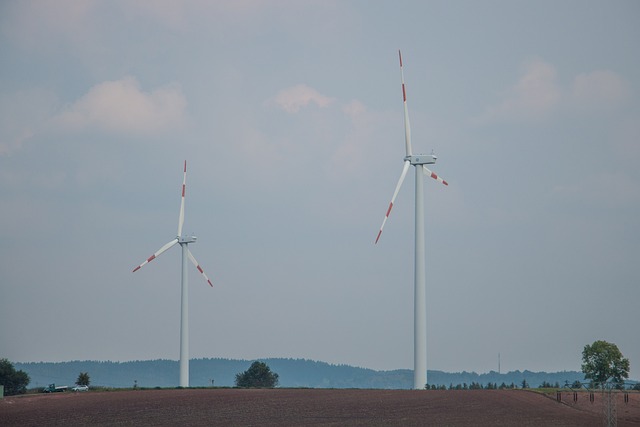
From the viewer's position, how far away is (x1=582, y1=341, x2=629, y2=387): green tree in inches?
6422

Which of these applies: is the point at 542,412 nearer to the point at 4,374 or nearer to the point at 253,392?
the point at 253,392

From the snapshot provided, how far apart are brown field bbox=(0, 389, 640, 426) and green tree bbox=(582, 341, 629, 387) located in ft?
152

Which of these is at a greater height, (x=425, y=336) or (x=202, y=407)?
(x=425, y=336)

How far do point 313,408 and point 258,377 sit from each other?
9229cm

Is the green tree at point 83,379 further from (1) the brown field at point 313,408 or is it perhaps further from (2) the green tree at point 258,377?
(2) the green tree at point 258,377

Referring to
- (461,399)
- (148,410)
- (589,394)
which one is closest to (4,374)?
(148,410)

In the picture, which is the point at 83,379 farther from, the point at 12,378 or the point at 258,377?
the point at 258,377

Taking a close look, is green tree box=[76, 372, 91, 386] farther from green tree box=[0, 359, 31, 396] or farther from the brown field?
the brown field

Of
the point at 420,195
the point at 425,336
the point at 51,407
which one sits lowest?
the point at 51,407

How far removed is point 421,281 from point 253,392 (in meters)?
25.2

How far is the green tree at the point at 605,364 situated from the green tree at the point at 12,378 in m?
93.0

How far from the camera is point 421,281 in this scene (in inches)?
4818

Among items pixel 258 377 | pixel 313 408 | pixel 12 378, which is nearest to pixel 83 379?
pixel 12 378

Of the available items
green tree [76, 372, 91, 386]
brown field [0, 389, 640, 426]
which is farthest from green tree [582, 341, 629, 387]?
green tree [76, 372, 91, 386]
